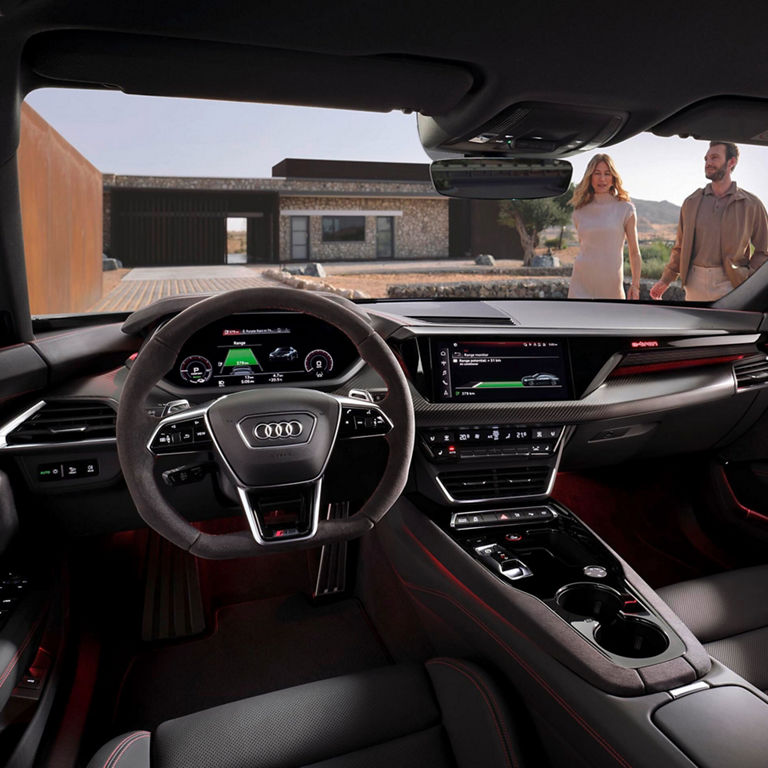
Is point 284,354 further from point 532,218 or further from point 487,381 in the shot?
point 532,218

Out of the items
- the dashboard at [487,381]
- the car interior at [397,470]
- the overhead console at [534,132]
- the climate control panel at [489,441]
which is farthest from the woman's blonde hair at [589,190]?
the climate control panel at [489,441]

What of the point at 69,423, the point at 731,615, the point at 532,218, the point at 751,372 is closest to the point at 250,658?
the point at 69,423

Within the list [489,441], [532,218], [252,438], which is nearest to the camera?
[252,438]

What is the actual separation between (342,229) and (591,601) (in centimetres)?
345

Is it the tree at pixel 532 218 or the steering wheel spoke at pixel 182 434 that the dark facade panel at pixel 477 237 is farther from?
the steering wheel spoke at pixel 182 434

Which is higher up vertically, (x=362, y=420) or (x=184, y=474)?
(x=362, y=420)

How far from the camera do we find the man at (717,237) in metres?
2.73

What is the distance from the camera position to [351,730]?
4.79ft

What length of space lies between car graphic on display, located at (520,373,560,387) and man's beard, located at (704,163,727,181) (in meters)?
1.33

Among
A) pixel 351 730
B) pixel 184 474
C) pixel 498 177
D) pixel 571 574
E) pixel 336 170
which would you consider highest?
pixel 336 170

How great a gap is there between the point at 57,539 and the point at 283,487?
40.5 inches

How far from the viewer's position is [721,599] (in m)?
1.90

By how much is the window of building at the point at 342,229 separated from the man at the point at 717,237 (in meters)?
1.87

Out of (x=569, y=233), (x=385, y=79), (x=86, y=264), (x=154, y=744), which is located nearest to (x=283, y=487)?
(x=154, y=744)
